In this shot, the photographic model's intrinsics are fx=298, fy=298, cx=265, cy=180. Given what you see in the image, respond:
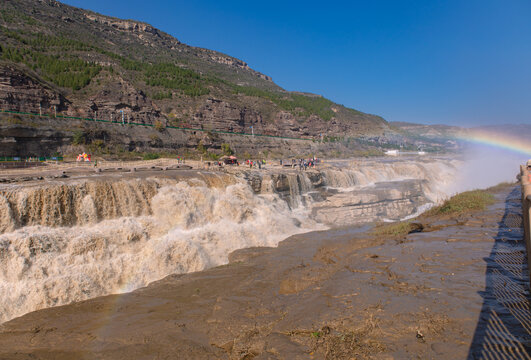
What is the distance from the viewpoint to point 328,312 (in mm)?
4887

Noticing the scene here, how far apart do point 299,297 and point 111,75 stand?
5183 cm

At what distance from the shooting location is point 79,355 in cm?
490

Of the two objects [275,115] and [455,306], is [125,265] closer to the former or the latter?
[455,306]

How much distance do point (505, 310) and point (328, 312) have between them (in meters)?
2.45

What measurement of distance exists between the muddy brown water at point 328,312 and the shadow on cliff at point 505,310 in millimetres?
17

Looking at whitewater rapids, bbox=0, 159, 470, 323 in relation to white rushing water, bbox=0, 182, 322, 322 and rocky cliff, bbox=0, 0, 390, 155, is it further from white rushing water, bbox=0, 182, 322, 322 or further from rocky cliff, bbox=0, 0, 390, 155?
rocky cliff, bbox=0, 0, 390, 155

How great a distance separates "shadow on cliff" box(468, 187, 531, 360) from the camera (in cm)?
329

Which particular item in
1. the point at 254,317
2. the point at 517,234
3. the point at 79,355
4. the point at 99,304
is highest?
the point at 517,234

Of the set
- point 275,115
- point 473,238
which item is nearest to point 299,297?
point 473,238

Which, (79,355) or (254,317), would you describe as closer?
(79,355)

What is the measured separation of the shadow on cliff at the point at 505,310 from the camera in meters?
3.29

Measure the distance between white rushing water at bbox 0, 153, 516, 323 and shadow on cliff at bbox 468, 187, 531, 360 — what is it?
7.69m

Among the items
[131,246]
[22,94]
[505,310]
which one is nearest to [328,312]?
[505,310]

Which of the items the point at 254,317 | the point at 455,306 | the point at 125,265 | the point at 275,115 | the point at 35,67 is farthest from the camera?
the point at 275,115
